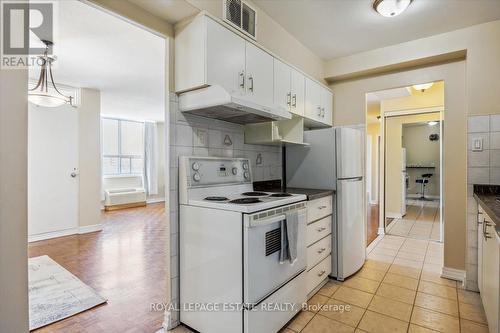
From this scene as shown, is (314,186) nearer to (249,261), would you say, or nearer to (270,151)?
(270,151)

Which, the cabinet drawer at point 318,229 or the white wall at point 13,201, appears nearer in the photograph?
the white wall at point 13,201

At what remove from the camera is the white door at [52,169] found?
3945 millimetres

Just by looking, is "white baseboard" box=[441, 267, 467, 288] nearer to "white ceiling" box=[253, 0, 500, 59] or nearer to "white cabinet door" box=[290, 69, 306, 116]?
"white cabinet door" box=[290, 69, 306, 116]

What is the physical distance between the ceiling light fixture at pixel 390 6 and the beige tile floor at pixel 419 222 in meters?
3.52

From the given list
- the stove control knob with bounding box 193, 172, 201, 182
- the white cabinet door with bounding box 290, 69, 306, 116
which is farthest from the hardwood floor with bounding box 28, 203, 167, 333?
the white cabinet door with bounding box 290, 69, 306, 116

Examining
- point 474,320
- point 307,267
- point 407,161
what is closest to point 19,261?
point 307,267

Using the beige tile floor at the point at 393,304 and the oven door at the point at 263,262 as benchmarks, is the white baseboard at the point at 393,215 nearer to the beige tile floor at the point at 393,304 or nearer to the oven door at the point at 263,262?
the beige tile floor at the point at 393,304

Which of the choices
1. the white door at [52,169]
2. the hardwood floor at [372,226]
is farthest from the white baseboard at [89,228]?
the hardwood floor at [372,226]

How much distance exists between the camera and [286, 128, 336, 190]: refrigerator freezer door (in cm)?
266

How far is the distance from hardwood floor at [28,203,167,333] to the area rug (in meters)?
0.07

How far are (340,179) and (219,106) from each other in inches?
60.7

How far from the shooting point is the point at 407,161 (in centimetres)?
522

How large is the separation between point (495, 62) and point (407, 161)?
3052mm

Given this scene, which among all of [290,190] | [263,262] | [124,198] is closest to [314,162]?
[290,190]
